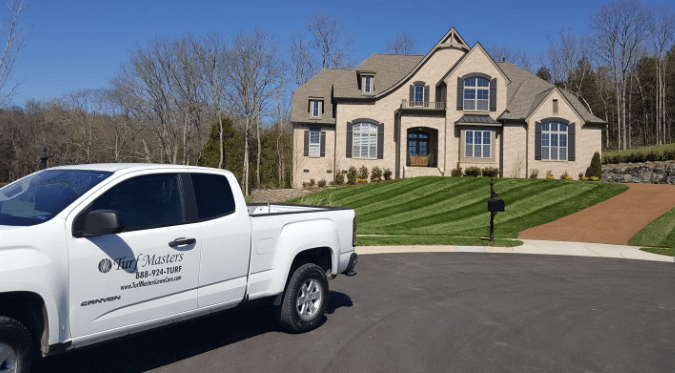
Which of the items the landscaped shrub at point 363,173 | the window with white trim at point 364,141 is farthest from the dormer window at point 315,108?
the landscaped shrub at point 363,173

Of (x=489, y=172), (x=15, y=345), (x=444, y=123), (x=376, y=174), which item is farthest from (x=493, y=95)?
(x=15, y=345)

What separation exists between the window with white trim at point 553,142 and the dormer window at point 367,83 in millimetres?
11921

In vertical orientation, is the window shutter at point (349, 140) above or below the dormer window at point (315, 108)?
below

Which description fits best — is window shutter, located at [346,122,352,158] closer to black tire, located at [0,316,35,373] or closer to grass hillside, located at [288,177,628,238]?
grass hillside, located at [288,177,628,238]

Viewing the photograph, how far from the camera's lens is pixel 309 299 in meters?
6.41

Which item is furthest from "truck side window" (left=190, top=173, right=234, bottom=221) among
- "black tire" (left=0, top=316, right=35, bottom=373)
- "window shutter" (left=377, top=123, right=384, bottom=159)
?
"window shutter" (left=377, top=123, right=384, bottom=159)

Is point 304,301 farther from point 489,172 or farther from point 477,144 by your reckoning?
point 477,144

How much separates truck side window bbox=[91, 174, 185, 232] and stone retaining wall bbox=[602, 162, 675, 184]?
32.4 meters

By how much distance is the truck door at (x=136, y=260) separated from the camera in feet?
13.4

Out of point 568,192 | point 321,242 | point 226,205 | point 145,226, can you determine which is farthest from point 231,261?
point 568,192

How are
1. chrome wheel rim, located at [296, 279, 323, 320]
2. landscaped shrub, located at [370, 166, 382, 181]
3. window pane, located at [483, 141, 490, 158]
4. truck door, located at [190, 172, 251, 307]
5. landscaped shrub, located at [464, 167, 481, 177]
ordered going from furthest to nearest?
1. landscaped shrub, located at [370, 166, 382, 181]
2. window pane, located at [483, 141, 490, 158]
3. landscaped shrub, located at [464, 167, 481, 177]
4. chrome wheel rim, located at [296, 279, 323, 320]
5. truck door, located at [190, 172, 251, 307]

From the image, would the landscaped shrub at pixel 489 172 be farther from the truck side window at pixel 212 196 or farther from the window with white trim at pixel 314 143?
the truck side window at pixel 212 196

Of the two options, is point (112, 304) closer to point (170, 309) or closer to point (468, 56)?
point (170, 309)

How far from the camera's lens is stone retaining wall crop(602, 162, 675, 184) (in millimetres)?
29812
